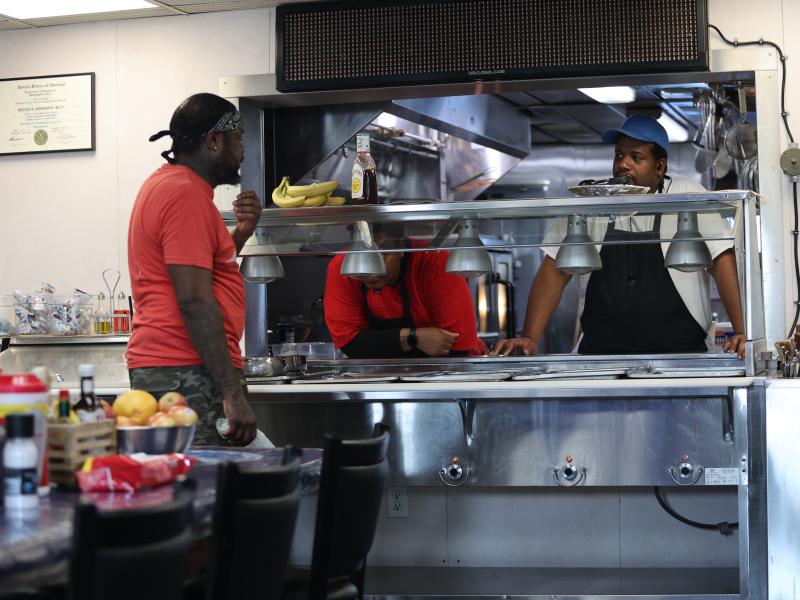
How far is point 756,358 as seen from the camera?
12.7ft

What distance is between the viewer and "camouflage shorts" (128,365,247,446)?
10.3 ft

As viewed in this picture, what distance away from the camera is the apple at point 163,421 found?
85.7 inches

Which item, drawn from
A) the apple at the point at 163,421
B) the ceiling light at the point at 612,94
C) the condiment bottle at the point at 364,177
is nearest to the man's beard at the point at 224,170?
the condiment bottle at the point at 364,177

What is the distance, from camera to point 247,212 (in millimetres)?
3779

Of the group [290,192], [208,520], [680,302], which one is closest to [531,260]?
[680,302]

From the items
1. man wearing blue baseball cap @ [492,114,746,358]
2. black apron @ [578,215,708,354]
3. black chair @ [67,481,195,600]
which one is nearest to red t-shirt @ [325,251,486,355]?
man wearing blue baseball cap @ [492,114,746,358]

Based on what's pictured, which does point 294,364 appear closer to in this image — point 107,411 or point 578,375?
point 578,375

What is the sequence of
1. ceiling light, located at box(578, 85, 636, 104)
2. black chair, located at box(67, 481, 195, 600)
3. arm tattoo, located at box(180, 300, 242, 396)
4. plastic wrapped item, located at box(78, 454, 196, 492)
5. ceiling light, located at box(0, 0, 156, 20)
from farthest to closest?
ceiling light, located at box(578, 85, 636, 104)
ceiling light, located at box(0, 0, 156, 20)
arm tattoo, located at box(180, 300, 242, 396)
plastic wrapped item, located at box(78, 454, 196, 492)
black chair, located at box(67, 481, 195, 600)

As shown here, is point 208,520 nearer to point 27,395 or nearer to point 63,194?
point 27,395

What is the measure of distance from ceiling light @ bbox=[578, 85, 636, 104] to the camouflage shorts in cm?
367

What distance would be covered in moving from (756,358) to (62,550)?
9.55 ft

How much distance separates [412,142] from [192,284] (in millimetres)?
3877

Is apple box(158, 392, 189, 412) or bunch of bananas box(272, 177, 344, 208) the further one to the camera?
bunch of bananas box(272, 177, 344, 208)

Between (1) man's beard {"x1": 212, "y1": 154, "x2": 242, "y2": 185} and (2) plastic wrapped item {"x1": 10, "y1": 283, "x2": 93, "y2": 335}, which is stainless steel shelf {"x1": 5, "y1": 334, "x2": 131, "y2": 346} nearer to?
(2) plastic wrapped item {"x1": 10, "y1": 283, "x2": 93, "y2": 335}
